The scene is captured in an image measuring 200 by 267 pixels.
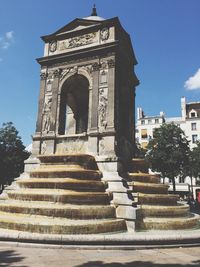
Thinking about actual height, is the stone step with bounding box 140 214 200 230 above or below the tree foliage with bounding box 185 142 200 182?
below

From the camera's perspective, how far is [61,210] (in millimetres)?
10453

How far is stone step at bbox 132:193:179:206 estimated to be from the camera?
12.8 m

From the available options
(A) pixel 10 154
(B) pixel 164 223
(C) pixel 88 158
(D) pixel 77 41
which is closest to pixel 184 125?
(A) pixel 10 154

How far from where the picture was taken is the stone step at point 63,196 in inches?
437

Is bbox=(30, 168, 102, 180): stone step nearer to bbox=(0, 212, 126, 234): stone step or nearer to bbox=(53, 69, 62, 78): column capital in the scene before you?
bbox=(0, 212, 126, 234): stone step

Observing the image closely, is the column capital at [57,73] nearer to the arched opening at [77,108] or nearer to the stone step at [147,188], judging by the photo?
the arched opening at [77,108]

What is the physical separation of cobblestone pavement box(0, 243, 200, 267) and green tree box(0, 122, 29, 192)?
30851mm

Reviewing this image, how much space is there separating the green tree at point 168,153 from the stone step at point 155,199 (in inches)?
989

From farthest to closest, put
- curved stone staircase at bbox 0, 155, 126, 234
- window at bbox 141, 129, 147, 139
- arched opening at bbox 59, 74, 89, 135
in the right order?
window at bbox 141, 129, 147, 139
arched opening at bbox 59, 74, 89, 135
curved stone staircase at bbox 0, 155, 126, 234

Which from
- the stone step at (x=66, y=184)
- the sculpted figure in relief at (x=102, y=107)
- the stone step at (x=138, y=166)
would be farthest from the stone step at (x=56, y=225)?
the sculpted figure in relief at (x=102, y=107)

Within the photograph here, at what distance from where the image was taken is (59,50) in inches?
766

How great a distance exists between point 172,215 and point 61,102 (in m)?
10.1

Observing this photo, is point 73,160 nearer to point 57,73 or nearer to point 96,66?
point 96,66

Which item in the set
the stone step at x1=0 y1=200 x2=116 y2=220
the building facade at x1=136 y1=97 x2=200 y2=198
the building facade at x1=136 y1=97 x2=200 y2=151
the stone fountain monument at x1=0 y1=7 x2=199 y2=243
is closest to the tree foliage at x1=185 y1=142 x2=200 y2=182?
the building facade at x1=136 y1=97 x2=200 y2=198
